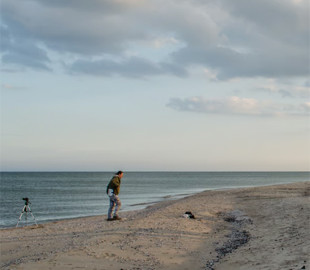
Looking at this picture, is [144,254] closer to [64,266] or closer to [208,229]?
[64,266]

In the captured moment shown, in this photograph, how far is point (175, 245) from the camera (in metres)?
10.8

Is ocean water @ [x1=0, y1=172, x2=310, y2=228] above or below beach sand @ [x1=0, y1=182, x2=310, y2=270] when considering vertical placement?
below

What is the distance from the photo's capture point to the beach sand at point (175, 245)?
880cm

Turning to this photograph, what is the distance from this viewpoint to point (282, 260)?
830 cm

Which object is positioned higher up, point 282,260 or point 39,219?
point 282,260

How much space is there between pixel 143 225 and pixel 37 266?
5629 millimetres

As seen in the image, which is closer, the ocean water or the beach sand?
the beach sand

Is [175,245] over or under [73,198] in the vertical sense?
over

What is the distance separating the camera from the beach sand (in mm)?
8805

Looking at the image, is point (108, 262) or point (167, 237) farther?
point (167, 237)

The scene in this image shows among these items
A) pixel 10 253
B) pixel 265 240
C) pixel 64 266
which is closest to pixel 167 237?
pixel 265 240

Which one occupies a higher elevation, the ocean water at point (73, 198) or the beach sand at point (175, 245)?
the beach sand at point (175, 245)

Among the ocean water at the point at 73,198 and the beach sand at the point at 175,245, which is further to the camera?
the ocean water at the point at 73,198

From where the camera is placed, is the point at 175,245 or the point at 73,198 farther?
the point at 73,198
